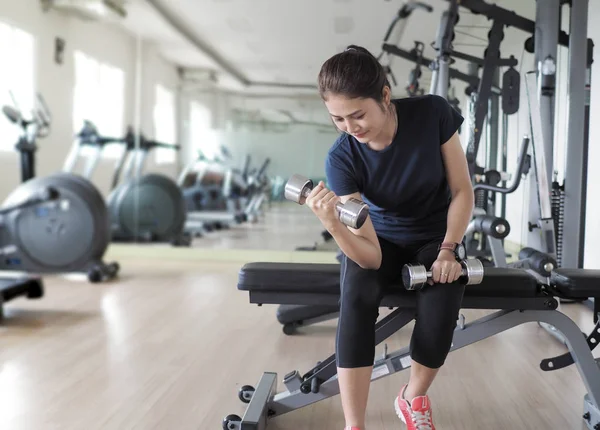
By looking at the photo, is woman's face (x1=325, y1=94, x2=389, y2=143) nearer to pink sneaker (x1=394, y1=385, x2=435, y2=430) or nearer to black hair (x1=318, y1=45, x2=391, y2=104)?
black hair (x1=318, y1=45, x2=391, y2=104)

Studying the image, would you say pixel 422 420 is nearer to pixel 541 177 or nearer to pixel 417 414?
pixel 417 414

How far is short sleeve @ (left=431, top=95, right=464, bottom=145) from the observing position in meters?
1.35

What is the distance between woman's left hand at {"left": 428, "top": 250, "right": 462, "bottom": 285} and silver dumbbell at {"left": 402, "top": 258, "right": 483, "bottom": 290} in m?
0.01

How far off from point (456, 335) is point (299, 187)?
61cm

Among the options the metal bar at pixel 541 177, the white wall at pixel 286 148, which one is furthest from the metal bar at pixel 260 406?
the white wall at pixel 286 148

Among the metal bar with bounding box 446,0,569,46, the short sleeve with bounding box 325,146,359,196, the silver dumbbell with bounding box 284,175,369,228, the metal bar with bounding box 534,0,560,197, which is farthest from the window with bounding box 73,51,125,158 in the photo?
the silver dumbbell with bounding box 284,175,369,228

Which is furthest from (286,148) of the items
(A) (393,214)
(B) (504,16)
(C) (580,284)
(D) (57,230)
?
(C) (580,284)

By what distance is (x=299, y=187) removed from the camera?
1.19 meters

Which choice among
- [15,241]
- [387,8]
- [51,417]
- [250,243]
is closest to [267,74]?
[387,8]

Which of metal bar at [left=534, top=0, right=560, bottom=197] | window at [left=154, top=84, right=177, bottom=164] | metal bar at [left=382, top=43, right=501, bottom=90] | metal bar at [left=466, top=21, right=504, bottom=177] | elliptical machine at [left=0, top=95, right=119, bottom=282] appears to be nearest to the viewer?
Result: metal bar at [left=534, top=0, right=560, bottom=197]

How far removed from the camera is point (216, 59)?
4160 mm

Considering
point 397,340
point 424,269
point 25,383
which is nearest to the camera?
point 424,269

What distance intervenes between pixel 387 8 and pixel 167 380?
110 inches

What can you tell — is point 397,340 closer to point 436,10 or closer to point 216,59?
point 436,10
